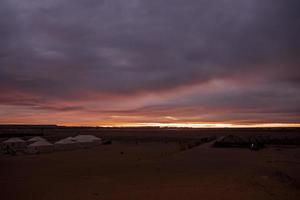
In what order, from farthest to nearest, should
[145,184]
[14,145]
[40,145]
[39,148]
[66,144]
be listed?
1. [66,144]
2. [14,145]
3. [40,145]
4. [39,148]
5. [145,184]

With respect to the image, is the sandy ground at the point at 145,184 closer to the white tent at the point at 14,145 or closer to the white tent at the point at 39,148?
the white tent at the point at 39,148

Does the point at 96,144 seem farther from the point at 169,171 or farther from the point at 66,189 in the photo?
the point at 66,189

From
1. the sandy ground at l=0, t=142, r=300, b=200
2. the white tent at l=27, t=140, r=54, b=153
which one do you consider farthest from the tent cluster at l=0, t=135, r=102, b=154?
the sandy ground at l=0, t=142, r=300, b=200

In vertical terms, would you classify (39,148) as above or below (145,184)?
above

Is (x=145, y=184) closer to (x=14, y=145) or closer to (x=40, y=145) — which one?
(x=40, y=145)

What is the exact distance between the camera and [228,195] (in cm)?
1142

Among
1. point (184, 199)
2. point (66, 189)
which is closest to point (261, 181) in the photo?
point (184, 199)

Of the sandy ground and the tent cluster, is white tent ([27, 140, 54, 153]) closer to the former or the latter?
the tent cluster

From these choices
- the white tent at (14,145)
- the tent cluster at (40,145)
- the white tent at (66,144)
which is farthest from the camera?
the white tent at (66,144)

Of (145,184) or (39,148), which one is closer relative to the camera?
(145,184)

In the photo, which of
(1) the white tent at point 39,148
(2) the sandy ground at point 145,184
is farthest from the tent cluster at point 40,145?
(2) the sandy ground at point 145,184

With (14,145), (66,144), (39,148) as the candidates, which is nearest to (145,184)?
(39,148)

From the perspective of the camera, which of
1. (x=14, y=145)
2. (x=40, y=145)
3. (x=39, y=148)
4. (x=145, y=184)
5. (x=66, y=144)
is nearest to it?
(x=145, y=184)

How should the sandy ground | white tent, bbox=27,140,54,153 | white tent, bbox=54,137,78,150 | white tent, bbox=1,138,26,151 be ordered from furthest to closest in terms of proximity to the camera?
white tent, bbox=54,137,78,150 → white tent, bbox=1,138,26,151 → white tent, bbox=27,140,54,153 → the sandy ground
